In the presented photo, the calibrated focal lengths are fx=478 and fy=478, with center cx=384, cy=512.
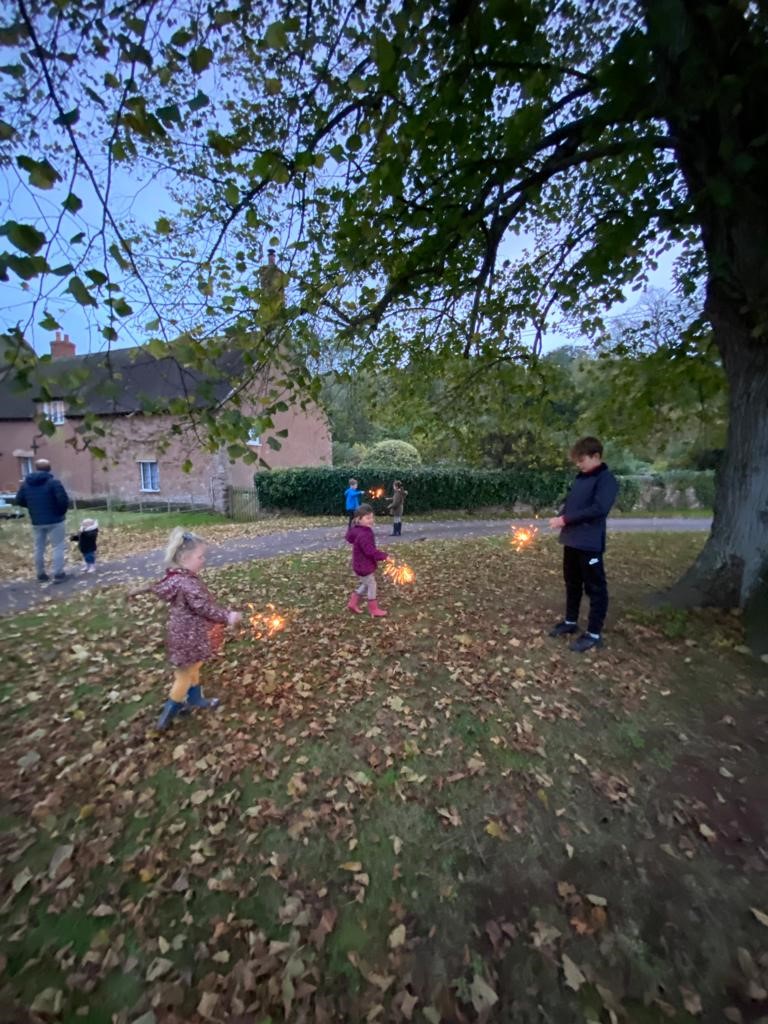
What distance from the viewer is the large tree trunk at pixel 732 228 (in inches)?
140

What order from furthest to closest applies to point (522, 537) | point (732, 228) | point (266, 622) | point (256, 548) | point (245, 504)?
point (245, 504), point (522, 537), point (256, 548), point (266, 622), point (732, 228)

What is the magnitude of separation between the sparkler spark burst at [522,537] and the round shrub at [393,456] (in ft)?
25.3

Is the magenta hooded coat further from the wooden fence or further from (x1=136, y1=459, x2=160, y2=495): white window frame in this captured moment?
(x1=136, y1=459, x2=160, y2=495): white window frame

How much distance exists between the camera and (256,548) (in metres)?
12.7

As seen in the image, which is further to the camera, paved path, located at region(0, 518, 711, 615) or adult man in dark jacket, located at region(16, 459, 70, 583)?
paved path, located at region(0, 518, 711, 615)

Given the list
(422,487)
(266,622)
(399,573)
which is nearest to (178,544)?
(266,622)

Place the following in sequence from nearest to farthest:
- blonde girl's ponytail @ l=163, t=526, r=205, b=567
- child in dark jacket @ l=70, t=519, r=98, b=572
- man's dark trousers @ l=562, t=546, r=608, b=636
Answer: blonde girl's ponytail @ l=163, t=526, r=205, b=567 → man's dark trousers @ l=562, t=546, r=608, b=636 → child in dark jacket @ l=70, t=519, r=98, b=572

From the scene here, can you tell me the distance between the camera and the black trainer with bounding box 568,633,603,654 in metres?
5.28

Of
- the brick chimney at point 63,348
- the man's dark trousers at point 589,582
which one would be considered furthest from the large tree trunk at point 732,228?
the brick chimney at point 63,348

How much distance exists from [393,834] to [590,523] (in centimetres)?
357

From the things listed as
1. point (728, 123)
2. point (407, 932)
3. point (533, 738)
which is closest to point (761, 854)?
point (533, 738)

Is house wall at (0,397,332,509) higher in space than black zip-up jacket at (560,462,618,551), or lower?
higher

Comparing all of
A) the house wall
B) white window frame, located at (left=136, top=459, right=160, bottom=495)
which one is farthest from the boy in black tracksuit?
white window frame, located at (left=136, top=459, right=160, bottom=495)

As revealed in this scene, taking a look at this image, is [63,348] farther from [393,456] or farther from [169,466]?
[393,456]
